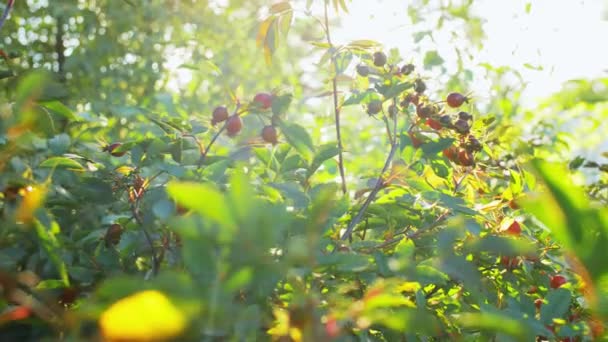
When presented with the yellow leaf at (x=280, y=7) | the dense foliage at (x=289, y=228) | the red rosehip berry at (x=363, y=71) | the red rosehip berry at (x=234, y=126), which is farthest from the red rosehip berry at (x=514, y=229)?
the yellow leaf at (x=280, y=7)

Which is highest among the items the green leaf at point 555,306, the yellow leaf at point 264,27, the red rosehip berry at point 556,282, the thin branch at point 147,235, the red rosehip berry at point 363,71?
the yellow leaf at point 264,27

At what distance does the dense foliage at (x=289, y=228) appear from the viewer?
45 centimetres

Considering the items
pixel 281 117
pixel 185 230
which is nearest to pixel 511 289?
pixel 281 117

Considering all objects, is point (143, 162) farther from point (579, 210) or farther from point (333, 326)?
point (579, 210)

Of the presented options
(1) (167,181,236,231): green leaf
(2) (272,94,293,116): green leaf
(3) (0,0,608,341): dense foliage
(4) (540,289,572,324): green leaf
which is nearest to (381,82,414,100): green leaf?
(3) (0,0,608,341): dense foliage

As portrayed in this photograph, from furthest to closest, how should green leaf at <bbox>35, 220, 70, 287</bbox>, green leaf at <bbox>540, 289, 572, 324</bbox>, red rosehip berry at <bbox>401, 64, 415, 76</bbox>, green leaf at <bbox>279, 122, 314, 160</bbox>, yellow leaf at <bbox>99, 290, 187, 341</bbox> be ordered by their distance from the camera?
red rosehip berry at <bbox>401, 64, 415, 76</bbox> < green leaf at <bbox>279, 122, 314, 160</bbox> < green leaf at <bbox>540, 289, 572, 324</bbox> < green leaf at <bbox>35, 220, 70, 287</bbox> < yellow leaf at <bbox>99, 290, 187, 341</bbox>

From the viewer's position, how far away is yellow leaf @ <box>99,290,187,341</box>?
38 cm

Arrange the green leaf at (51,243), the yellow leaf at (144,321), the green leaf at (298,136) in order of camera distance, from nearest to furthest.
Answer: the yellow leaf at (144,321)
the green leaf at (51,243)
the green leaf at (298,136)

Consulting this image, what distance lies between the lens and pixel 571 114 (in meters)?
2.87

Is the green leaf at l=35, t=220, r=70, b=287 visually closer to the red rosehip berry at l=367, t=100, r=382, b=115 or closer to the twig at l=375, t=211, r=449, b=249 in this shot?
the twig at l=375, t=211, r=449, b=249

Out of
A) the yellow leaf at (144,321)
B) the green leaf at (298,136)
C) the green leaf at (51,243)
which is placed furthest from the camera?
the green leaf at (298,136)

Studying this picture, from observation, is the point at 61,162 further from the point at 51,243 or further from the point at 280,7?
the point at 280,7

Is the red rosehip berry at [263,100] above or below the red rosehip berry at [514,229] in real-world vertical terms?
above

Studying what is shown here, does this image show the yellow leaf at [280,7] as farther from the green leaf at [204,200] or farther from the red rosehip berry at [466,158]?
the green leaf at [204,200]
